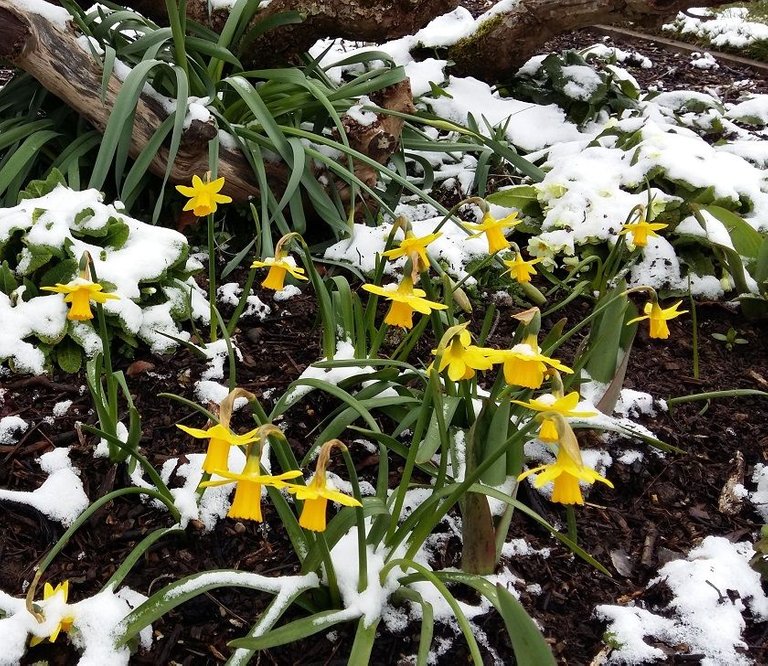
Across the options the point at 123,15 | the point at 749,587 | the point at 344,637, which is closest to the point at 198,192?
the point at 344,637

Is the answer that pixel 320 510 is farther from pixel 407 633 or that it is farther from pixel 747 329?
pixel 747 329

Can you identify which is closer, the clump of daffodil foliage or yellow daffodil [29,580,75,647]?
yellow daffodil [29,580,75,647]

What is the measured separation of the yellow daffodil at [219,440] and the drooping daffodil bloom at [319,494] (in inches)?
3.6

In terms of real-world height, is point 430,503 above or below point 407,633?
above

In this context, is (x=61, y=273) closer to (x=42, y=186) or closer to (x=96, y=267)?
(x=96, y=267)

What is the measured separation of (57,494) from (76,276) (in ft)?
1.87

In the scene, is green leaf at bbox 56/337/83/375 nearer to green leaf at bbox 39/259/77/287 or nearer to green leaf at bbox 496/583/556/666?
green leaf at bbox 39/259/77/287

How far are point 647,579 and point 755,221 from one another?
1.54 meters

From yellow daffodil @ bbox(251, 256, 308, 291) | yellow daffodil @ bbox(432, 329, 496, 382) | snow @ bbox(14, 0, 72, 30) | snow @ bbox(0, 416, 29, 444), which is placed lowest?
snow @ bbox(0, 416, 29, 444)

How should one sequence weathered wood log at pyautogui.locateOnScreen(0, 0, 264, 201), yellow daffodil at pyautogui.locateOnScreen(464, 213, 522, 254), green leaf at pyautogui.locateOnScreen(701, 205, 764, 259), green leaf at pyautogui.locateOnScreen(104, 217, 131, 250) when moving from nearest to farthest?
yellow daffodil at pyautogui.locateOnScreen(464, 213, 522, 254) < green leaf at pyautogui.locateOnScreen(104, 217, 131, 250) < weathered wood log at pyautogui.locateOnScreen(0, 0, 264, 201) < green leaf at pyautogui.locateOnScreen(701, 205, 764, 259)

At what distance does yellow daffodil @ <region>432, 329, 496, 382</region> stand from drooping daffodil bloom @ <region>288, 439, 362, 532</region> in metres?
0.26

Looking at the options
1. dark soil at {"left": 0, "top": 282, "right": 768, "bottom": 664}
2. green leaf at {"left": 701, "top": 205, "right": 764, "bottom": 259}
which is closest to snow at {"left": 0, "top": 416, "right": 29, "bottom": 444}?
dark soil at {"left": 0, "top": 282, "right": 768, "bottom": 664}

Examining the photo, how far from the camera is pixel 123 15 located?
7.80 feet

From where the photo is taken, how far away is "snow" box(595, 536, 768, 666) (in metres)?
1.33
